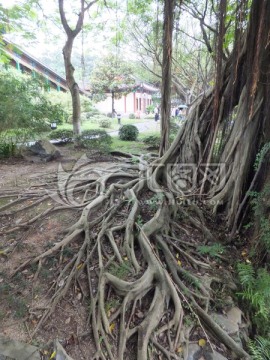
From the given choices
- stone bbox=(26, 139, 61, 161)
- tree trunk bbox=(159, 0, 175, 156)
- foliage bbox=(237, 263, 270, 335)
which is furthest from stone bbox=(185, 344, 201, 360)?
stone bbox=(26, 139, 61, 161)

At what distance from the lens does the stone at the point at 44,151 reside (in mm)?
5969

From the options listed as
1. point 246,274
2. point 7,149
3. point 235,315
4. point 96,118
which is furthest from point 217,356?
point 96,118

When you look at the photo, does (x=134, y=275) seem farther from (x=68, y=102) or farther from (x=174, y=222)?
(x=68, y=102)

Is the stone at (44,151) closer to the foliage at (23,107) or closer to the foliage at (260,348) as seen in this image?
the foliage at (23,107)

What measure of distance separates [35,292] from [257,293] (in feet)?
6.17

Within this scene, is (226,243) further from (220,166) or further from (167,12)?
(167,12)

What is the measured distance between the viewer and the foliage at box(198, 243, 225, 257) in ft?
8.45

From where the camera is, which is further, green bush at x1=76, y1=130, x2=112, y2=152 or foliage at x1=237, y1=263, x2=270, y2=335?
green bush at x1=76, y1=130, x2=112, y2=152

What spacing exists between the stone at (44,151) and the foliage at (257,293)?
4.92 m

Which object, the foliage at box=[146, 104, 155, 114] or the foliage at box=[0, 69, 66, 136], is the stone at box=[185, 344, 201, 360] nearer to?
the foliage at box=[0, 69, 66, 136]

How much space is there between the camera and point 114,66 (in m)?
15.8

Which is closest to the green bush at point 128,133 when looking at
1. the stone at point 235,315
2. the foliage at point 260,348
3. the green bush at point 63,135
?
the green bush at point 63,135

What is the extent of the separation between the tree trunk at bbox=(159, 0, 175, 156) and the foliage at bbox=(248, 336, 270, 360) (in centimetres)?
276

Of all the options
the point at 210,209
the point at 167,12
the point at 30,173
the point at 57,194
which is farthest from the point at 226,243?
the point at 30,173
